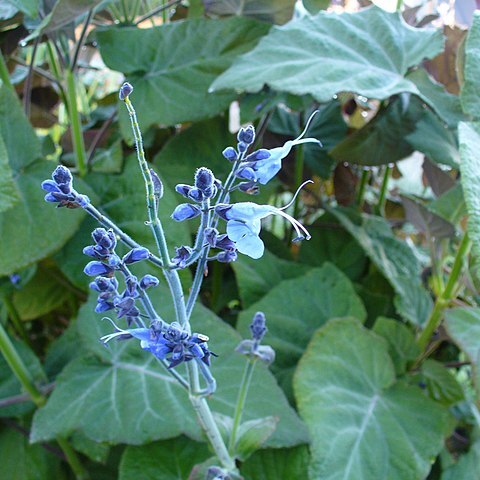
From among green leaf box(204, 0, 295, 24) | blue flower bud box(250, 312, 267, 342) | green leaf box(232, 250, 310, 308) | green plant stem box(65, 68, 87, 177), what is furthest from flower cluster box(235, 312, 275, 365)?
green leaf box(204, 0, 295, 24)

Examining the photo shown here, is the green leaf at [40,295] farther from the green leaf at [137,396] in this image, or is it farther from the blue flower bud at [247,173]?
the blue flower bud at [247,173]

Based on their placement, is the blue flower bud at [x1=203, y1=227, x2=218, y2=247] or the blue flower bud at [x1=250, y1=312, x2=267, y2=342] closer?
the blue flower bud at [x1=203, y1=227, x2=218, y2=247]

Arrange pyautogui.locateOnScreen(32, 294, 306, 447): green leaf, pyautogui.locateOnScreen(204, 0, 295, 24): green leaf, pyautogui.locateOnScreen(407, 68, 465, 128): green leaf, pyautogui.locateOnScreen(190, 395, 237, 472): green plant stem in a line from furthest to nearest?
pyautogui.locateOnScreen(204, 0, 295, 24): green leaf
pyautogui.locateOnScreen(407, 68, 465, 128): green leaf
pyautogui.locateOnScreen(32, 294, 306, 447): green leaf
pyautogui.locateOnScreen(190, 395, 237, 472): green plant stem

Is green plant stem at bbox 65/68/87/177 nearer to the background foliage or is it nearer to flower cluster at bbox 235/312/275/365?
the background foliage

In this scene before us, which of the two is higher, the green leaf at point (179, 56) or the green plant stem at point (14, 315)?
the green leaf at point (179, 56)

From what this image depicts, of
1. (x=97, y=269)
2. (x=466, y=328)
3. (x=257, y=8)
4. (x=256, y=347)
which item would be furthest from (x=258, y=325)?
(x=257, y=8)

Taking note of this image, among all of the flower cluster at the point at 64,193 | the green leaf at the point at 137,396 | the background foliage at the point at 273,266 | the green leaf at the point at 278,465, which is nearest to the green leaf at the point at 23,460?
the background foliage at the point at 273,266
